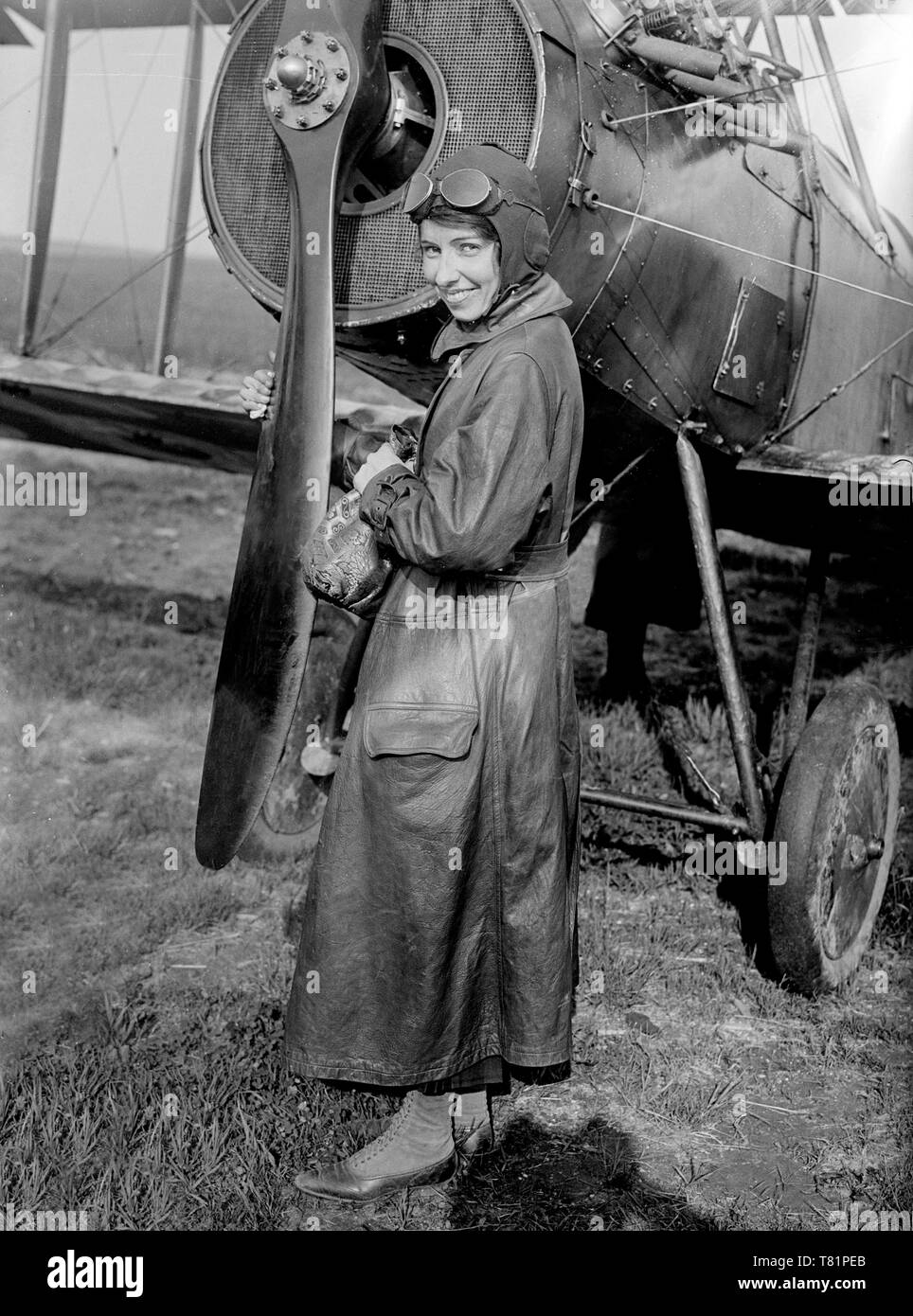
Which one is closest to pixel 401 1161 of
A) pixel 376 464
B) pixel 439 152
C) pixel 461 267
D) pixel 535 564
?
pixel 535 564

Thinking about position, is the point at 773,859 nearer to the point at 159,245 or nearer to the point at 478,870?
the point at 478,870

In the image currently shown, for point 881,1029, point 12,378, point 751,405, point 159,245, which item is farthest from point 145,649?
point 159,245

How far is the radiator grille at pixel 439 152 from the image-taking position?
296cm

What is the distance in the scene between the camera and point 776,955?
12.6 feet

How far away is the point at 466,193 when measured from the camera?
2.41 m

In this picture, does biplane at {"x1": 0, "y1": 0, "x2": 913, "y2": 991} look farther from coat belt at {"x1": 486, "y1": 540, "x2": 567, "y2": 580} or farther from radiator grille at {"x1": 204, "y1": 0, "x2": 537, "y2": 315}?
coat belt at {"x1": 486, "y1": 540, "x2": 567, "y2": 580}

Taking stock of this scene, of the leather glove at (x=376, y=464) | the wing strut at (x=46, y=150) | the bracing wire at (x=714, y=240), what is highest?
the wing strut at (x=46, y=150)

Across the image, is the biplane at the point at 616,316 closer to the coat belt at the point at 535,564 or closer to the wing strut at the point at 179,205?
the coat belt at the point at 535,564

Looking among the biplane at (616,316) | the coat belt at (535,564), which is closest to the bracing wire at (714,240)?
the biplane at (616,316)

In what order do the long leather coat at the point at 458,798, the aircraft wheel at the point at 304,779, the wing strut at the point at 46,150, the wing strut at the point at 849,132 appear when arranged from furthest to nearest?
the wing strut at the point at 46,150
the aircraft wheel at the point at 304,779
the wing strut at the point at 849,132
the long leather coat at the point at 458,798

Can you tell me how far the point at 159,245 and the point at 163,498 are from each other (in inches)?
137

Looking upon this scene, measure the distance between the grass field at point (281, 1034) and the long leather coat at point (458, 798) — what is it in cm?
48

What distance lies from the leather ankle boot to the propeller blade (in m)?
0.75

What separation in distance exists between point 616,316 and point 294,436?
43.3 inches
